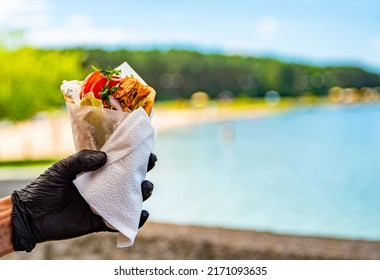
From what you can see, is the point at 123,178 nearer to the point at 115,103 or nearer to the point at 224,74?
the point at 115,103

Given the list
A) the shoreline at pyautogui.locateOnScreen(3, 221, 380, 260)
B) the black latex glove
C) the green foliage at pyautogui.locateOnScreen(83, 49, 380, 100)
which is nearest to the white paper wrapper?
the black latex glove

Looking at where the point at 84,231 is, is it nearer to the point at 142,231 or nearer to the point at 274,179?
the point at 142,231

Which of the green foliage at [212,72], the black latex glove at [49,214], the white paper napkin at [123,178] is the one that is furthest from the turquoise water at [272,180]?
the white paper napkin at [123,178]

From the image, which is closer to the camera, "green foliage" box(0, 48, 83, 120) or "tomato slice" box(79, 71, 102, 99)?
"tomato slice" box(79, 71, 102, 99)

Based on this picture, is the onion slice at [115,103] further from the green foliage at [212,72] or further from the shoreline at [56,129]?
the green foliage at [212,72]

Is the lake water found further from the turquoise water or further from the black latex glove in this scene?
the black latex glove

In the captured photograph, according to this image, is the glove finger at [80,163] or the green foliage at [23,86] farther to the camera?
the green foliage at [23,86]
